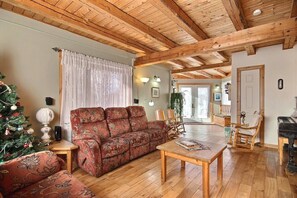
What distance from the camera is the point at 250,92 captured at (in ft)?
14.5

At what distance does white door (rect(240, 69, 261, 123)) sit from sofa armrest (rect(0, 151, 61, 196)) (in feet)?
15.5

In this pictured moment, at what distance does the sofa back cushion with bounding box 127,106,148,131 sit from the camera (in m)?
3.75

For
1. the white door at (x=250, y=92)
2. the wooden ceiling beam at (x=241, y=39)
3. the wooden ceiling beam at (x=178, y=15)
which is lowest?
the white door at (x=250, y=92)

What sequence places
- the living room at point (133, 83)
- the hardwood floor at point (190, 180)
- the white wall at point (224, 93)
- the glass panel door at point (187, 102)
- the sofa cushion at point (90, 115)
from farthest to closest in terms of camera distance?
the glass panel door at point (187, 102)
the white wall at point (224, 93)
the sofa cushion at point (90, 115)
the living room at point (133, 83)
the hardwood floor at point (190, 180)

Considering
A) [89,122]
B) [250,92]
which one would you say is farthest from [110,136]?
[250,92]

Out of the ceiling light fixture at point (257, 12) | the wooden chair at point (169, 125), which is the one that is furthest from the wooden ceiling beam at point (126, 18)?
the wooden chair at point (169, 125)

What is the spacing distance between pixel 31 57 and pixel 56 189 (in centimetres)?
241

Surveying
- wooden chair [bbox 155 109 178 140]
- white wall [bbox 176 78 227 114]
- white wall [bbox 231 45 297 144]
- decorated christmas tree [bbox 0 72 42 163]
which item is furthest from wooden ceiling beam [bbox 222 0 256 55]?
white wall [bbox 176 78 227 114]

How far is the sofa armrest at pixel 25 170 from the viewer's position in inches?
53.8

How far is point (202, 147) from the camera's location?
2.24m

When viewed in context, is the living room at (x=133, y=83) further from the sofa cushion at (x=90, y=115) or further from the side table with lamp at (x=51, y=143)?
the sofa cushion at (x=90, y=115)

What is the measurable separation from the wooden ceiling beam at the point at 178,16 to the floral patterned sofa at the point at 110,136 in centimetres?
219

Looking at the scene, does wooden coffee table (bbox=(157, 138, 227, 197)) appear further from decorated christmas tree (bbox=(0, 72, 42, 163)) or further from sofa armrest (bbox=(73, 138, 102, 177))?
decorated christmas tree (bbox=(0, 72, 42, 163))

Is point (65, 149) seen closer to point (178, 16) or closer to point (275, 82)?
point (178, 16)
